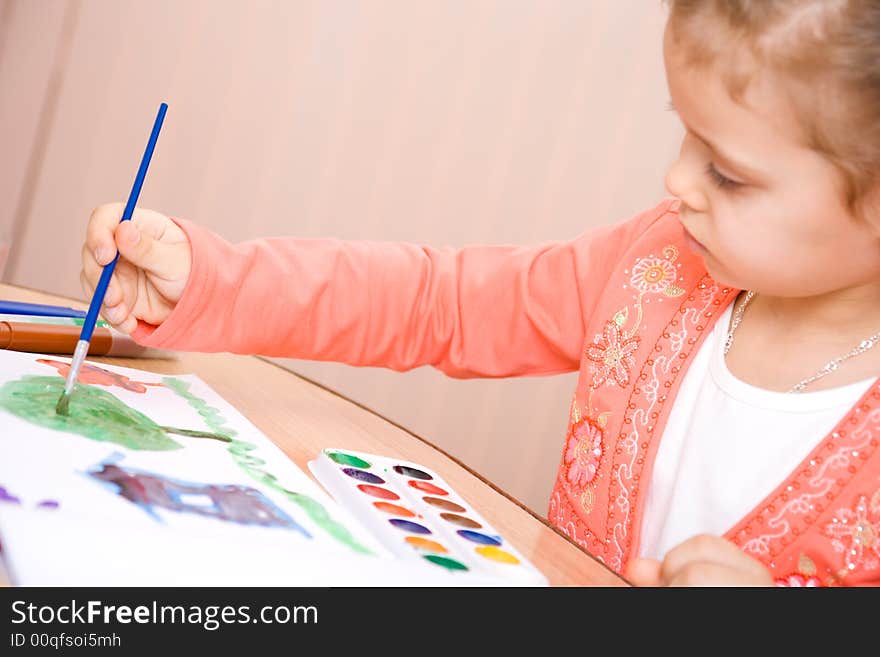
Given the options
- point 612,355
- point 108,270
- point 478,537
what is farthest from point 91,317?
point 612,355

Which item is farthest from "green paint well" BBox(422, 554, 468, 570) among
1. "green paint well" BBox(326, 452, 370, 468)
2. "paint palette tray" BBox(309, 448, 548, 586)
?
"green paint well" BBox(326, 452, 370, 468)

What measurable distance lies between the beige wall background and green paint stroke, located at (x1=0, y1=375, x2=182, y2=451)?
1.06m

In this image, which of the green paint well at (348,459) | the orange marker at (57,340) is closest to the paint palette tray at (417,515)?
the green paint well at (348,459)

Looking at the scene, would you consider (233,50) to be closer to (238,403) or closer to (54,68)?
(54,68)

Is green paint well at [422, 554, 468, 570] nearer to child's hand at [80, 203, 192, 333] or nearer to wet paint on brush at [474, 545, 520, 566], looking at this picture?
wet paint on brush at [474, 545, 520, 566]

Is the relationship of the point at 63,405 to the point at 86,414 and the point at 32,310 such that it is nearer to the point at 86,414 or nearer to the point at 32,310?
the point at 86,414

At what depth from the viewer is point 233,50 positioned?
4.92 feet

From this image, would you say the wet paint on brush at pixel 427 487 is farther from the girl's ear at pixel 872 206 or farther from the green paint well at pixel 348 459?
the girl's ear at pixel 872 206

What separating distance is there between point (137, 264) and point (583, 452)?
330 mm

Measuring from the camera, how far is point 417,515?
1.40 feet

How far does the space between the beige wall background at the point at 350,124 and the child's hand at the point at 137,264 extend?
97 cm
